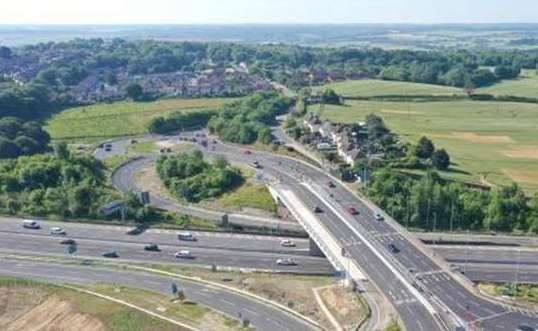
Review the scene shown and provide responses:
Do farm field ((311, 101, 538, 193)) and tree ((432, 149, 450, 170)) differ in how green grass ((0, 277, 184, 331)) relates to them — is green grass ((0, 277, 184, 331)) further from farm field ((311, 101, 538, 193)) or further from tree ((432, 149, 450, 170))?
tree ((432, 149, 450, 170))

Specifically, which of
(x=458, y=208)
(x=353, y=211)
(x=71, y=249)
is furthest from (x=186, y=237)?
(x=458, y=208)

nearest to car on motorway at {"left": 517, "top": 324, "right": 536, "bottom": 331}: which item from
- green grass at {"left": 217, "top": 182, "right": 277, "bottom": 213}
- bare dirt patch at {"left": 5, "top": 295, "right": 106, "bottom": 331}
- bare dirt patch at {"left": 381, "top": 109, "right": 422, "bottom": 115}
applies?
bare dirt patch at {"left": 5, "top": 295, "right": 106, "bottom": 331}

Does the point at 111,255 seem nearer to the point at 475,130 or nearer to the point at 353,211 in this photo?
the point at 353,211

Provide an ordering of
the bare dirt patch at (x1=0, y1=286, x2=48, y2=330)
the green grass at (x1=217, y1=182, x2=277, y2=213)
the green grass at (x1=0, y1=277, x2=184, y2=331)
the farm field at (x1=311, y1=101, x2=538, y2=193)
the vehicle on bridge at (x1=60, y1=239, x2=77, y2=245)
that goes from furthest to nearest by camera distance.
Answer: the farm field at (x1=311, y1=101, x2=538, y2=193) < the green grass at (x1=217, y1=182, x2=277, y2=213) < the vehicle on bridge at (x1=60, y1=239, x2=77, y2=245) < the bare dirt patch at (x1=0, y1=286, x2=48, y2=330) < the green grass at (x1=0, y1=277, x2=184, y2=331)

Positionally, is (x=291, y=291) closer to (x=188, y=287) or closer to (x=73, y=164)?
(x=188, y=287)

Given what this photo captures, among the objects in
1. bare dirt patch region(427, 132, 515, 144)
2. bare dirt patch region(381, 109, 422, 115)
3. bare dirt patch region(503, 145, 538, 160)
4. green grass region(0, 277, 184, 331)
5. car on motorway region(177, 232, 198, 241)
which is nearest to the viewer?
green grass region(0, 277, 184, 331)

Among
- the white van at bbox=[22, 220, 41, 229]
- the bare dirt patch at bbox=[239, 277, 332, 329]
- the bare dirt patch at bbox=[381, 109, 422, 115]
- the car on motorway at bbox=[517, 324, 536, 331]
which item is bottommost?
the white van at bbox=[22, 220, 41, 229]
